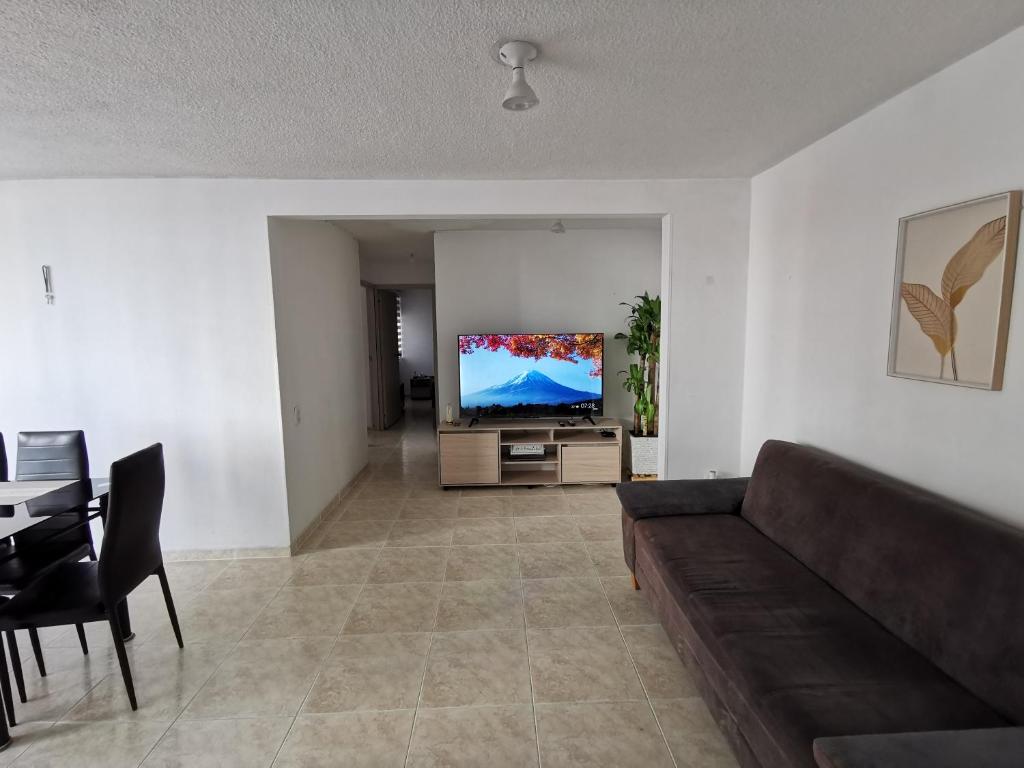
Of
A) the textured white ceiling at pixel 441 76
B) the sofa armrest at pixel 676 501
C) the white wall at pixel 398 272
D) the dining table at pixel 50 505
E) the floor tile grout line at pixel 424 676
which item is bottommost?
the floor tile grout line at pixel 424 676

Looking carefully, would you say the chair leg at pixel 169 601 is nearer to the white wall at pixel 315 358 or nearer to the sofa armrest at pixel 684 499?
the white wall at pixel 315 358

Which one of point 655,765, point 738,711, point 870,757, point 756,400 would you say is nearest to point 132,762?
point 655,765

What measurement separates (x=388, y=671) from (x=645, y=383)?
3338 millimetres

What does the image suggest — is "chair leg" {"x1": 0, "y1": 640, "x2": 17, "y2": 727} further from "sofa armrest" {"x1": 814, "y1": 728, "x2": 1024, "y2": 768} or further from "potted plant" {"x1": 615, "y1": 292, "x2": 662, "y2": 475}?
"potted plant" {"x1": 615, "y1": 292, "x2": 662, "y2": 475}

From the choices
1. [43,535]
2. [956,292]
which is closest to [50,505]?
[43,535]

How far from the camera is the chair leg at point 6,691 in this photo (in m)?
1.86

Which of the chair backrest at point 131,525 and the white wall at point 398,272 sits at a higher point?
the white wall at point 398,272

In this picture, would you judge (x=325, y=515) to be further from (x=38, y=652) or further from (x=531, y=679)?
(x=531, y=679)

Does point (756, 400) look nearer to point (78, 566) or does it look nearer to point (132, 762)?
point (132, 762)

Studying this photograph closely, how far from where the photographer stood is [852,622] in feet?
5.67

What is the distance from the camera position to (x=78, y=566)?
2.25 metres

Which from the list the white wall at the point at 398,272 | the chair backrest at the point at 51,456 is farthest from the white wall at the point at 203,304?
the white wall at the point at 398,272

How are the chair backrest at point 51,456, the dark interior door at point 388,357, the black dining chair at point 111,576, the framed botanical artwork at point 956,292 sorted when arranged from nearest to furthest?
1. the framed botanical artwork at point 956,292
2. the black dining chair at point 111,576
3. the chair backrest at point 51,456
4. the dark interior door at point 388,357

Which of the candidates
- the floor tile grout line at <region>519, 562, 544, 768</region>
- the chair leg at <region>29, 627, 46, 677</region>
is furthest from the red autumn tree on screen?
the chair leg at <region>29, 627, 46, 677</region>
